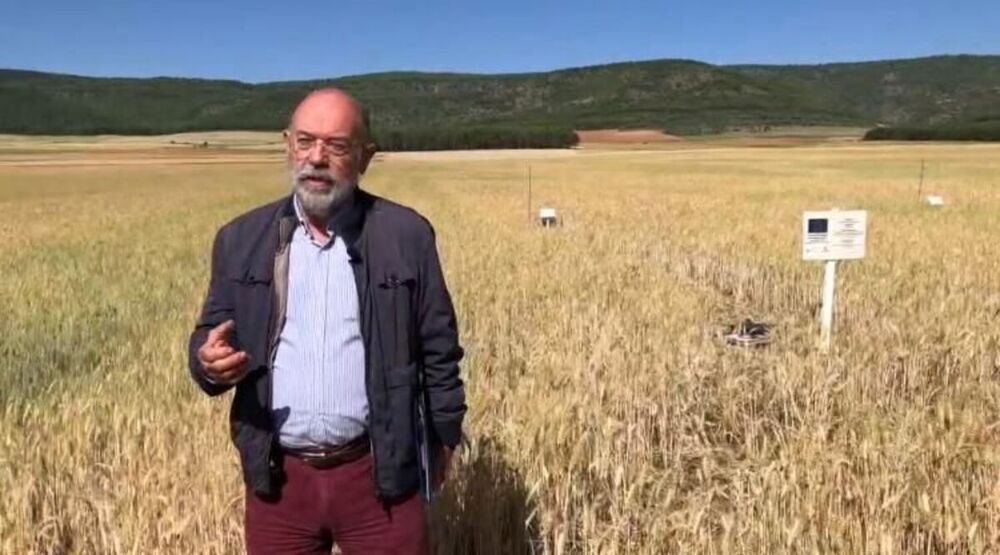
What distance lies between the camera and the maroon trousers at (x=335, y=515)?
2.80 meters

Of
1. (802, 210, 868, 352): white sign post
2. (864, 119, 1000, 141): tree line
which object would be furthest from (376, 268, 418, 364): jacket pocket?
(864, 119, 1000, 141): tree line

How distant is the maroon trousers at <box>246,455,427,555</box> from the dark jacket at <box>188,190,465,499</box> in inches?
2.3

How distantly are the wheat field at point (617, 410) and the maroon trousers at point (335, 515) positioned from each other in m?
0.76

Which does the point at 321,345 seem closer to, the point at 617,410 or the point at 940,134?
the point at 617,410

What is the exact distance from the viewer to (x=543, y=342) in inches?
271

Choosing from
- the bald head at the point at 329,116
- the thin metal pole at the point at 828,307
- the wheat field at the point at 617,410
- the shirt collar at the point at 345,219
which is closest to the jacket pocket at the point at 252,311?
the shirt collar at the point at 345,219

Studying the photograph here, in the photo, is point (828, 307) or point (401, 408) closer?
point (401, 408)

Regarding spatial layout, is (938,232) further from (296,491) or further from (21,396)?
(296,491)

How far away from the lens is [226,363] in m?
2.57

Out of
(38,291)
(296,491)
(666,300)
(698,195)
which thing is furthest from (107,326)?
(698,195)

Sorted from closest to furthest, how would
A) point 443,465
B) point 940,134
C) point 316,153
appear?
point 316,153
point 443,465
point 940,134

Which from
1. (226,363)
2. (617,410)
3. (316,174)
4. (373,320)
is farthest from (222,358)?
(617,410)

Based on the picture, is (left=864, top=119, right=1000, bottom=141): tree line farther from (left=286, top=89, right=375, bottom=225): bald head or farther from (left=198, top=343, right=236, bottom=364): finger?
(left=198, top=343, right=236, bottom=364): finger

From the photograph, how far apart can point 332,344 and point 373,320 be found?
137mm
